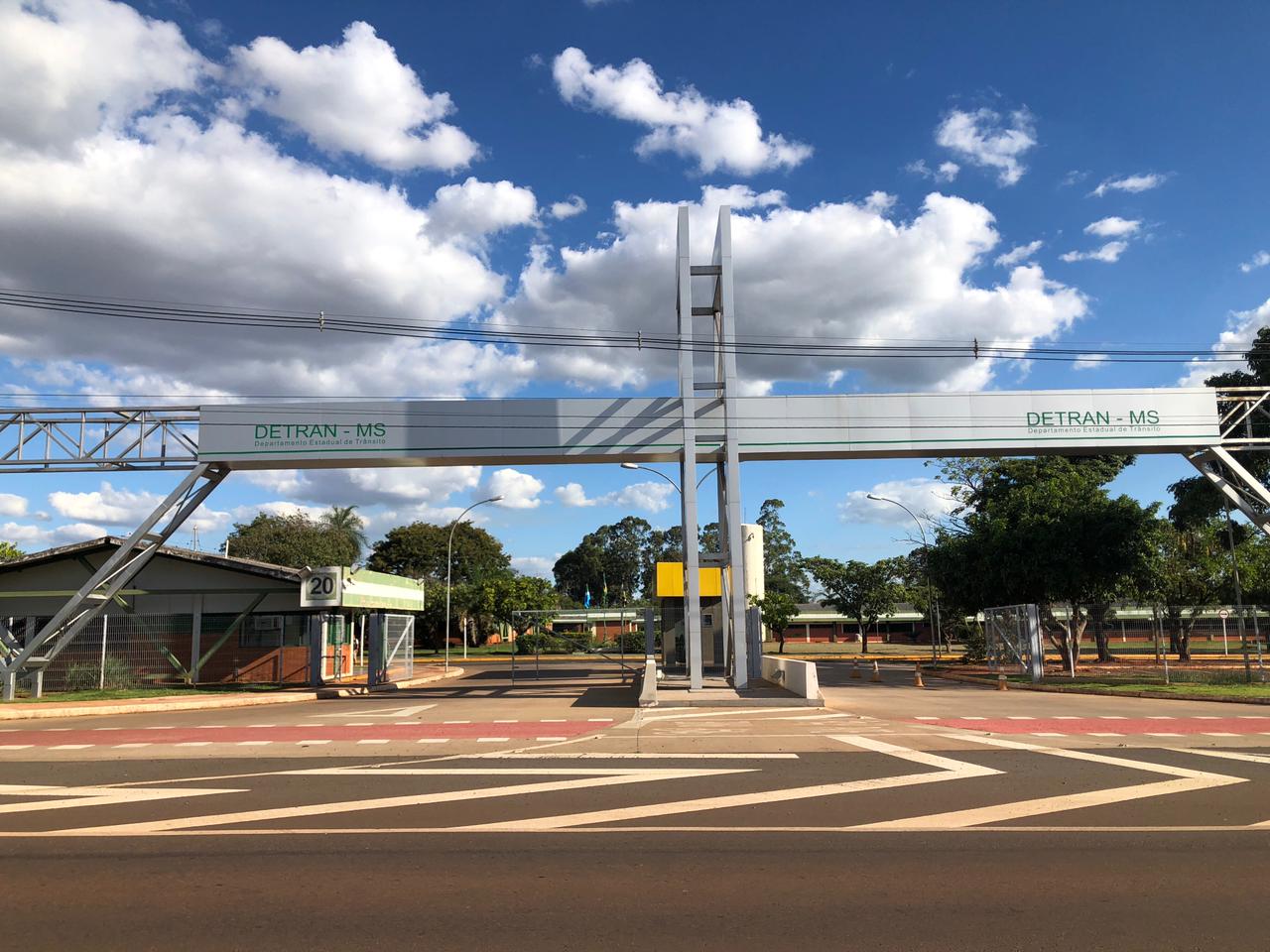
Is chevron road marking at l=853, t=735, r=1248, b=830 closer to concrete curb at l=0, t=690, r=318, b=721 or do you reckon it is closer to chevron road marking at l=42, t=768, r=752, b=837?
chevron road marking at l=42, t=768, r=752, b=837

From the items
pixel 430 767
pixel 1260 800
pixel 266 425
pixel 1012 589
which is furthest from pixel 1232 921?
pixel 1012 589

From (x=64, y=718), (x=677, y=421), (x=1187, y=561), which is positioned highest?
(x=677, y=421)

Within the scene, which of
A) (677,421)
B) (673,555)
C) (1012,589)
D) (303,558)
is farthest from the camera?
(673,555)

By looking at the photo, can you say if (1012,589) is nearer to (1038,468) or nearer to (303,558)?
(1038,468)

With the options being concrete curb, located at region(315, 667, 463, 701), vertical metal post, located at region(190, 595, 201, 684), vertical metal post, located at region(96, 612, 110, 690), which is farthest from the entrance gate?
vertical metal post, located at region(96, 612, 110, 690)

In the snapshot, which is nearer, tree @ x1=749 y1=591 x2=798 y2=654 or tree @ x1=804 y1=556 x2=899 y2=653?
tree @ x1=749 y1=591 x2=798 y2=654

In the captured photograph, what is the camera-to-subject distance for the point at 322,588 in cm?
2828

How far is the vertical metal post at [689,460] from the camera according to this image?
2392cm

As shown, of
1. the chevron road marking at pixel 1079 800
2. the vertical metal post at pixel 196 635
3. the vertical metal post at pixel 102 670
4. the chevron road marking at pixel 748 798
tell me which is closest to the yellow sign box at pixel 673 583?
the vertical metal post at pixel 196 635

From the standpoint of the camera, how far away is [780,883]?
6.20m

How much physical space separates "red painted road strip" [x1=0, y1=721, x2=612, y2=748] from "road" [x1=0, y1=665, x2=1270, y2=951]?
2.06 ft

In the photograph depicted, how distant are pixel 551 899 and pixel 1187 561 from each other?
45421mm

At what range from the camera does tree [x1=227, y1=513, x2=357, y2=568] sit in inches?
2709

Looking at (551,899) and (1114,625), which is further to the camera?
(1114,625)
